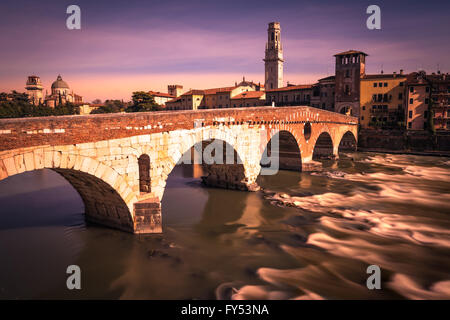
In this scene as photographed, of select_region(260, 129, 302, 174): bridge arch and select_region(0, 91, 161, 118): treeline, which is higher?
select_region(0, 91, 161, 118): treeline

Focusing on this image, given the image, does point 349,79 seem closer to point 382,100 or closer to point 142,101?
point 382,100

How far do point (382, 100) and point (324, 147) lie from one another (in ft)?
64.0

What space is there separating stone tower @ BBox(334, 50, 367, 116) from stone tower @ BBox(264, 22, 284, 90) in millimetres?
22098

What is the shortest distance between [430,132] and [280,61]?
39.8 metres

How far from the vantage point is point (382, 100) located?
47375 millimetres

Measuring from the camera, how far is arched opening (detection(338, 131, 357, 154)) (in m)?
42.9

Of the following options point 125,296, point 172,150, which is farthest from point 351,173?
point 125,296

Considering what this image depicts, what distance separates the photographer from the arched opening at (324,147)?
Answer: 34.3m

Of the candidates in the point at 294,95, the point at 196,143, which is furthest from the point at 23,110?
the point at 294,95

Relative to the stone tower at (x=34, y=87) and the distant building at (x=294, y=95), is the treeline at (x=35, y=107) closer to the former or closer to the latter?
the distant building at (x=294, y=95)

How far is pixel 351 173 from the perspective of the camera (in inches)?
1064

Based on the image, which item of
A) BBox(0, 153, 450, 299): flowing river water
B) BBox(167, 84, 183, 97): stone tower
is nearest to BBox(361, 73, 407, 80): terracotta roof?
BBox(0, 153, 450, 299): flowing river water

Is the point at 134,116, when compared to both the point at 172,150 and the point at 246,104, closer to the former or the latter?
the point at 172,150

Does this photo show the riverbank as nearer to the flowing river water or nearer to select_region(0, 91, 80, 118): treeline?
the flowing river water
